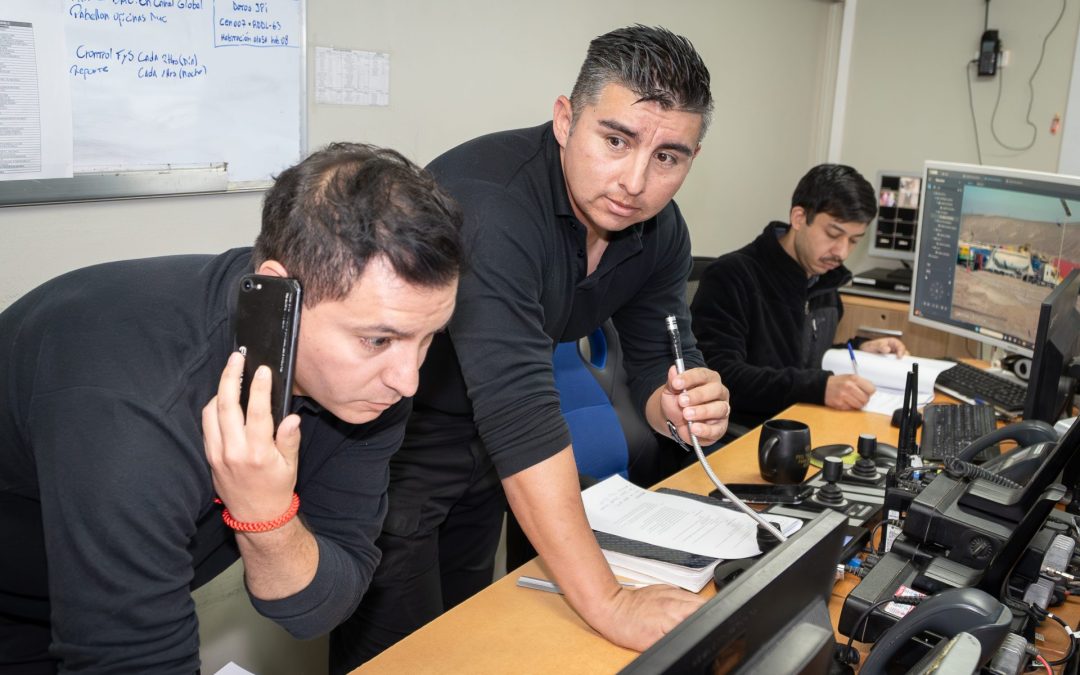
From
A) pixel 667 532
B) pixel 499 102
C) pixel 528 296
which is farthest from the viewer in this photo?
pixel 499 102

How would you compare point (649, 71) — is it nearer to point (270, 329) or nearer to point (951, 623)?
point (270, 329)

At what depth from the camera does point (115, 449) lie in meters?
0.83

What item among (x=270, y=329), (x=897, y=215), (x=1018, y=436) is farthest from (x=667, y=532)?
(x=897, y=215)

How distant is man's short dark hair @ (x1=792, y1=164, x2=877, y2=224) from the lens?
2.57m

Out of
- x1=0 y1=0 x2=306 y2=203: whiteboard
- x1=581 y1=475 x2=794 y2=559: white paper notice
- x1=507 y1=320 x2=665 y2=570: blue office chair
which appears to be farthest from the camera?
x1=507 y1=320 x2=665 y2=570: blue office chair

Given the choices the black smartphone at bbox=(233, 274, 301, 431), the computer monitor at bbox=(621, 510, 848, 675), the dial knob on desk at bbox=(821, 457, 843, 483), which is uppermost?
the black smartphone at bbox=(233, 274, 301, 431)

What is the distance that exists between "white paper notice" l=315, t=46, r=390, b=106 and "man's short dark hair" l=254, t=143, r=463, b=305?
54.6 inches

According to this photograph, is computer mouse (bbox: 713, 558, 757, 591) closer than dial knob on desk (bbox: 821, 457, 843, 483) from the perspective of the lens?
Yes

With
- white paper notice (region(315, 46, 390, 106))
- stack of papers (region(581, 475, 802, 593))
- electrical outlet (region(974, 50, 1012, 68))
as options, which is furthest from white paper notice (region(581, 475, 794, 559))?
electrical outlet (region(974, 50, 1012, 68))

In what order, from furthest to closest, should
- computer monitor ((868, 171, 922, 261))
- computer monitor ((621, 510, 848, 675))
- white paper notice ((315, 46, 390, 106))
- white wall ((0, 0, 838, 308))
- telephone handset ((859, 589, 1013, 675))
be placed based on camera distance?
computer monitor ((868, 171, 922, 261))
white paper notice ((315, 46, 390, 106))
white wall ((0, 0, 838, 308))
telephone handset ((859, 589, 1013, 675))
computer monitor ((621, 510, 848, 675))

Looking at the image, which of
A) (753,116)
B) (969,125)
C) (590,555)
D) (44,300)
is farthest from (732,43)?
(44,300)

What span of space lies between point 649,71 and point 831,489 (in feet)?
2.74

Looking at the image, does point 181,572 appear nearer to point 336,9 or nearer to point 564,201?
point 564,201

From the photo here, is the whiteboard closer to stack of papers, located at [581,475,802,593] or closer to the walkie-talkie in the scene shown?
stack of papers, located at [581,475,802,593]
